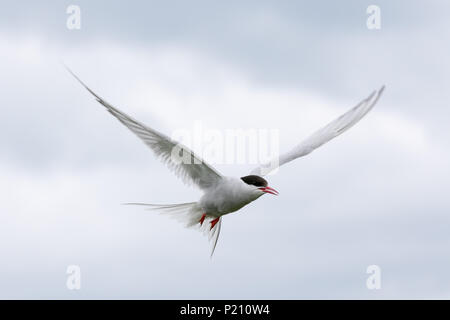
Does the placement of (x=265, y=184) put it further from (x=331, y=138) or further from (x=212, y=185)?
(x=331, y=138)

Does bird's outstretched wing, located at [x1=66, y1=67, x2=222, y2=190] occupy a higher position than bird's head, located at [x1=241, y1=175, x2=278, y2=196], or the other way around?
bird's outstretched wing, located at [x1=66, y1=67, x2=222, y2=190]

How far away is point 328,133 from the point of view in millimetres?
11555

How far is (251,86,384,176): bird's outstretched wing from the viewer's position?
11375 mm

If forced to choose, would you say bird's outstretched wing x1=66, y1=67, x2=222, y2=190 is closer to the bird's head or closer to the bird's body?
the bird's body

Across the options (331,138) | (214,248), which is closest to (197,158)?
(214,248)

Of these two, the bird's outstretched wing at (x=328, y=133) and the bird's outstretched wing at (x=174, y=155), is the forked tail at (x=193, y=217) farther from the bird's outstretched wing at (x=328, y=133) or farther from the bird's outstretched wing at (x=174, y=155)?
the bird's outstretched wing at (x=328, y=133)

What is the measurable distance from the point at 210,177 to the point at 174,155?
61 centimetres

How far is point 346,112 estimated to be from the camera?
11.8 meters

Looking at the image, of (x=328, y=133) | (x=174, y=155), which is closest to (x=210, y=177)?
(x=174, y=155)

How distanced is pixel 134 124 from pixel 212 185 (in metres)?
1.55

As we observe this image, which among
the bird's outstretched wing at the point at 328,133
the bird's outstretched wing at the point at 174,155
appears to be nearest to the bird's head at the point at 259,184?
the bird's outstretched wing at the point at 174,155

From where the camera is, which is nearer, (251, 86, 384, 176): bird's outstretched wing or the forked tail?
the forked tail

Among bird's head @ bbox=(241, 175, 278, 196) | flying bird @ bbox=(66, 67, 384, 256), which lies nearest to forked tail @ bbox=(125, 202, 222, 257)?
flying bird @ bbox=(66, 67, 384, 256)

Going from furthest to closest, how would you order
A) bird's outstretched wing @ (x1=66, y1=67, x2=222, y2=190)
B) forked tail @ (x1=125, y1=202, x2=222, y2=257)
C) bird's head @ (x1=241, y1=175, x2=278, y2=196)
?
forked tail @ (x1=125, y1=202, x2=222, y2=257), bird's head @ (x1=241, y1=175, x2=278, y2=196), bird's outstretched wing @ (x1=66, y1=67, x2=222, y2=190)
